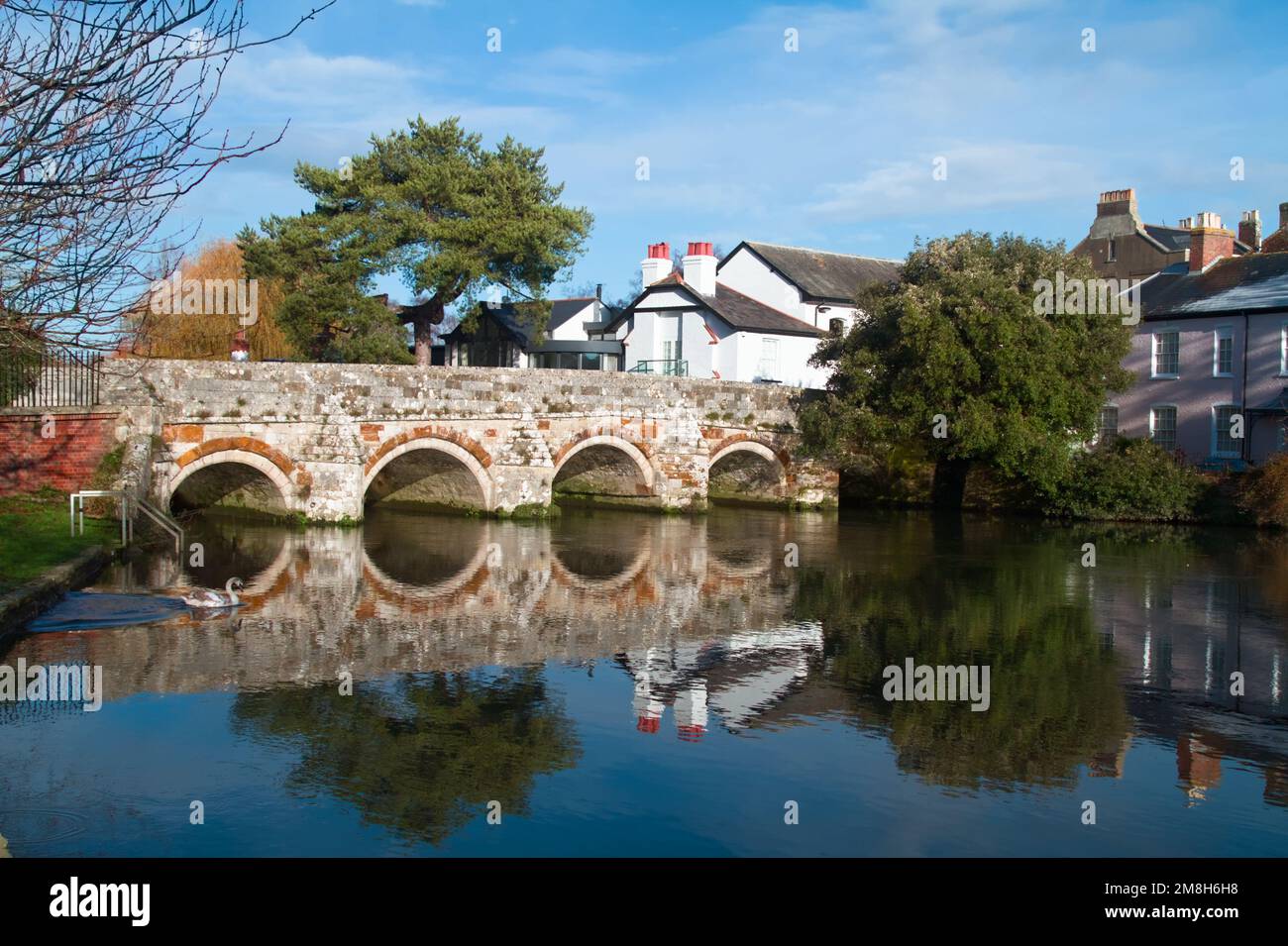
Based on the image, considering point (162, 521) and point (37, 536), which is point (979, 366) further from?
point (37, 536)

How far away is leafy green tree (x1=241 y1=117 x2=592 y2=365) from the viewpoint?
36969 mm

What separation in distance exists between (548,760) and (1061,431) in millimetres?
25278

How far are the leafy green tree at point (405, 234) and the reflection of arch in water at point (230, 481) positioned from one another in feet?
27.2

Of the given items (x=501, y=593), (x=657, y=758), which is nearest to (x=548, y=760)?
(x=657, y=758)

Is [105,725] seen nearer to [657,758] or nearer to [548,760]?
[548,760]

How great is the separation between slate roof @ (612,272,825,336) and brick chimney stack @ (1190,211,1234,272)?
40.9 ft

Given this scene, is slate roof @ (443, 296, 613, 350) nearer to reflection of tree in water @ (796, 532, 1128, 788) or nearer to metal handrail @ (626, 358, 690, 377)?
metal handrail @ (626, 358, 690, 377)

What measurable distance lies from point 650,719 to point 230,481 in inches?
772

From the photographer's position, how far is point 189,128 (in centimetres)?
763

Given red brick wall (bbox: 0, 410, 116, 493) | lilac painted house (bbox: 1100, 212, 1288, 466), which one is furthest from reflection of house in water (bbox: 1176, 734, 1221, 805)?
lilac painted house (bbox: 1100, 212, 1288, 466)

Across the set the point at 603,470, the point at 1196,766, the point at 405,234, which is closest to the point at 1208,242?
the point at 603,470
